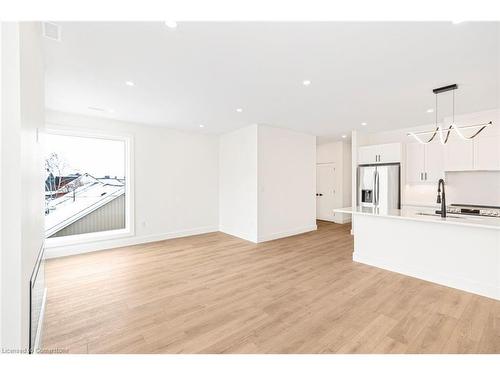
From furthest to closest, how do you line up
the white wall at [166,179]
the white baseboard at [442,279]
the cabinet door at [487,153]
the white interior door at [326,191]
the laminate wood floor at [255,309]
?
1. the white interior door at [326,191]
2. the white wall at [166,179]
3. the cabinet door at [487,153]
4. the white baseboard at [442,279]
5. the laminate wood floor at [255,309]

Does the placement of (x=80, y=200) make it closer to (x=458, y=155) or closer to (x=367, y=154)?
(x=367, y=154)

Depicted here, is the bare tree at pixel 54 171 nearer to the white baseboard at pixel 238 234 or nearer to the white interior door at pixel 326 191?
the white baseboard at pixel 238 234

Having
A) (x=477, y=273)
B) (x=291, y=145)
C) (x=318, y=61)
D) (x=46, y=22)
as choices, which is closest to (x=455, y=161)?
(x=477, y=273)

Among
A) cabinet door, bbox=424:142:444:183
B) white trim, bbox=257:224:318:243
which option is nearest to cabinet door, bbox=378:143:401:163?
cabinet door, bbox=424:142:444:183

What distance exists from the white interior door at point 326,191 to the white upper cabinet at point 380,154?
1614mm

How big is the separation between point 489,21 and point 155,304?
413cm

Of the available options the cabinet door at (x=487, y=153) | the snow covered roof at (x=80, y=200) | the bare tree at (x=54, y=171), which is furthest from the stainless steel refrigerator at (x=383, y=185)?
the bare tree at (x=54, y=171)

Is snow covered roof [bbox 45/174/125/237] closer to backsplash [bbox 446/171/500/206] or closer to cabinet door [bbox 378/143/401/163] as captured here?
cabinet door [bbox 378/143/401/163]

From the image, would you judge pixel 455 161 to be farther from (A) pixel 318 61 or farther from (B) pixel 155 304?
(B) pixel 155 304

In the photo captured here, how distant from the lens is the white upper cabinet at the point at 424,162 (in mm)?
4844

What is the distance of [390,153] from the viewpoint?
545 cm

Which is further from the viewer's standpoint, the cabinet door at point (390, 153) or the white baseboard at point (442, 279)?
the cabinet door at point (390, 153)

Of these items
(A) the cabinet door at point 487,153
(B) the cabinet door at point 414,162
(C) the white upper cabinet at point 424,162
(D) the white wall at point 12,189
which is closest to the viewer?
(D) the white wall at point 12,189

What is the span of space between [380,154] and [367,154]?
1.06ft
